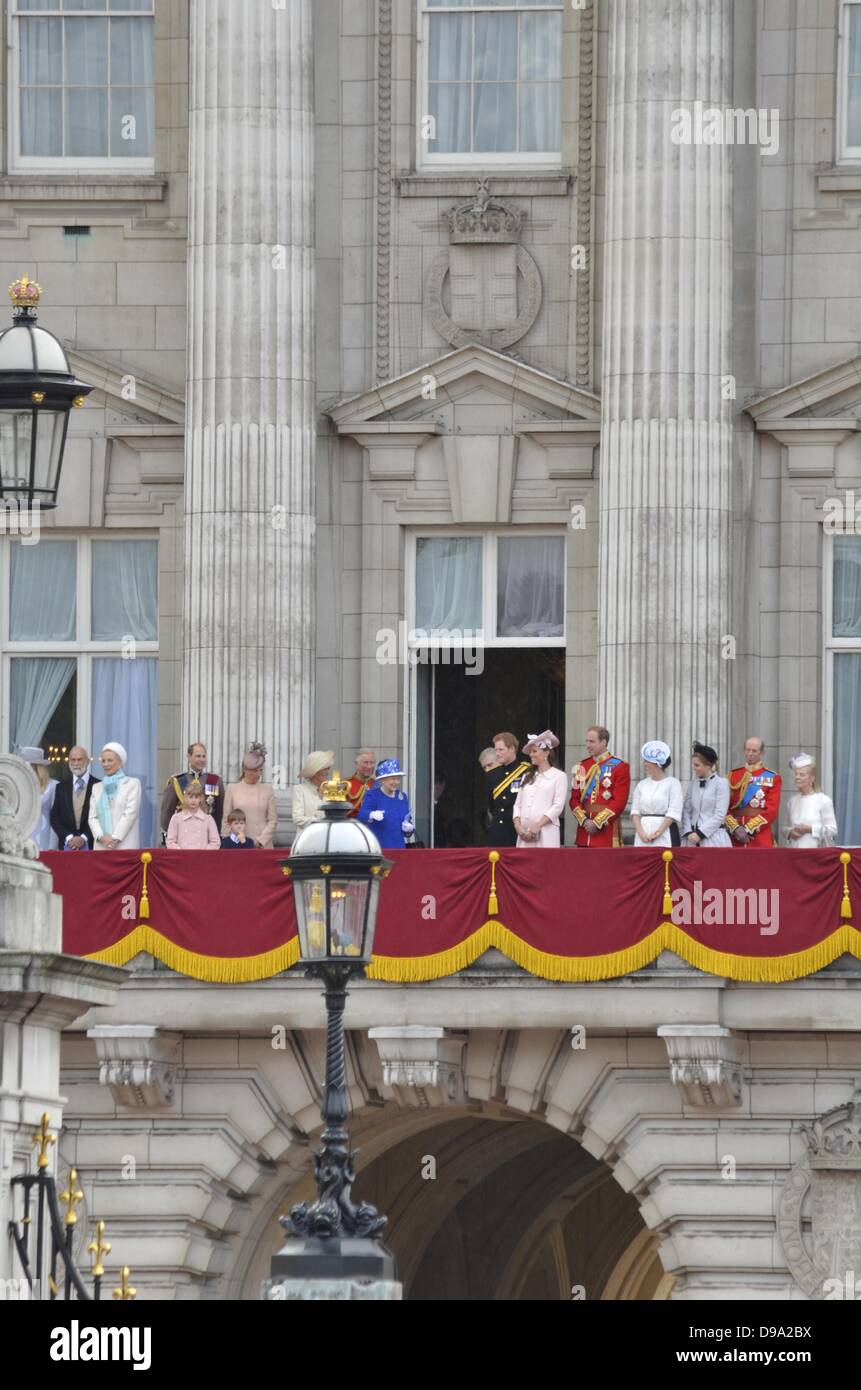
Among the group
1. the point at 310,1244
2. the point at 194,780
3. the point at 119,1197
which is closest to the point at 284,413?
the point at 194,780

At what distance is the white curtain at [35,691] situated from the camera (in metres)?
42.2

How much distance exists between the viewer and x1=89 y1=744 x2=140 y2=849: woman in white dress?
37875 millimetres

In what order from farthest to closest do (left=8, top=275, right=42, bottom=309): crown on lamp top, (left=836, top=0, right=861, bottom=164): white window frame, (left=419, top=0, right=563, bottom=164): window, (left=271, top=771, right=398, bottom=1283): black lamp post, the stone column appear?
(left=419, top=0, right=563, bottom=164): window
(left=836, top=0, right=861, bottom=164): white window frame
the stone column
(left=271, top=771, right=398, bottom=1283): black lamp post
(left=8, top=275, right=42, bottom=309): crown on lamp top

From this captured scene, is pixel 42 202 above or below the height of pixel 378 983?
above

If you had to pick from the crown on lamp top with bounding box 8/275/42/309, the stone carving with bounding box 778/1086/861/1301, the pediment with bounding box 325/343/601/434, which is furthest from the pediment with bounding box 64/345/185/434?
the crown on lamp top with bounding box 8/275/42/309

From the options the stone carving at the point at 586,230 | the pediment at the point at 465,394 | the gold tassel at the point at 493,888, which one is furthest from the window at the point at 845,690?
the gold tassel at the point at 493,888

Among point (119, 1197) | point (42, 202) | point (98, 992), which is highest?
point (42, 202)

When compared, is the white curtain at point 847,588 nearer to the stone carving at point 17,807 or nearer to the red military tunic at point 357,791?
the red military tunic at point 357,791

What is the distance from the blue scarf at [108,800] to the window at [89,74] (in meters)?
7.22

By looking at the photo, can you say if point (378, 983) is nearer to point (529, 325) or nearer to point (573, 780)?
point (573, 780)

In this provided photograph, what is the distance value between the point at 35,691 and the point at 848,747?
8013 millimetres

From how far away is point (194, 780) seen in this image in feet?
124

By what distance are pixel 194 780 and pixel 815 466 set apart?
7.23 m

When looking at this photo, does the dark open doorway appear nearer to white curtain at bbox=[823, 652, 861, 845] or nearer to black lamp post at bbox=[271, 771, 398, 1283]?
white curtain at bbox=[823, 652, 861, 845]
